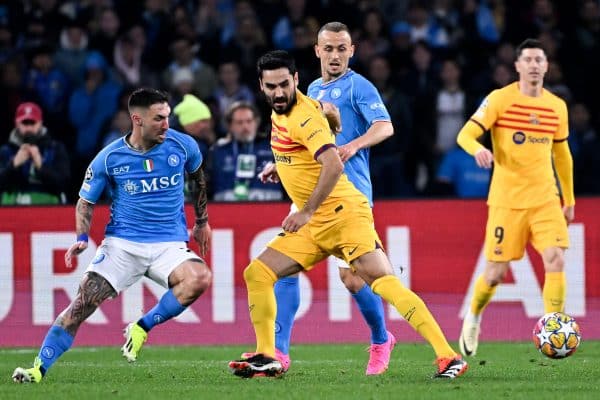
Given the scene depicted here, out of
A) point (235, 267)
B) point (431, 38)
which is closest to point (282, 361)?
point (235, 267)

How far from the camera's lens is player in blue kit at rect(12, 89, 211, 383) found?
9328mm

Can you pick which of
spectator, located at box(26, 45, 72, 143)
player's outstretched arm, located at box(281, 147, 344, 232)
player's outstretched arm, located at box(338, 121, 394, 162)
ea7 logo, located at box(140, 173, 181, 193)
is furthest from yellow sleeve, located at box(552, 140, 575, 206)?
spectator, located at box(26, 45, 72, 143)

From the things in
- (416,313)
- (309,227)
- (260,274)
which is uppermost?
(309,227)

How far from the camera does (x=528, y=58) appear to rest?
34.9ft

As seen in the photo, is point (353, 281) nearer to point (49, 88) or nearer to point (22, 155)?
point (22, 155)

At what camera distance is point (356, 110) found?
31.1 feet

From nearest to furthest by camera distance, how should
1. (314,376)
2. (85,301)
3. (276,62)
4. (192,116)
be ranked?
(276,62)
(85,301)
(314,376)
(192,116)


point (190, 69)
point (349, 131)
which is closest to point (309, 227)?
point (349, 131)

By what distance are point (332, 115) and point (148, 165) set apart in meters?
1.54

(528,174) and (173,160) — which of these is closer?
(173,160)

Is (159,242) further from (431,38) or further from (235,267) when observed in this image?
(431,38)

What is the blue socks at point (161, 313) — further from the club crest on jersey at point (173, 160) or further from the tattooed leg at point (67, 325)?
the club crest on jersey at point (173, 160)

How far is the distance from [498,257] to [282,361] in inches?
93.6

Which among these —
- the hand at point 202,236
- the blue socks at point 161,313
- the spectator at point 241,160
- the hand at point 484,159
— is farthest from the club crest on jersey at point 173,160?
the spectator at point 241,160
